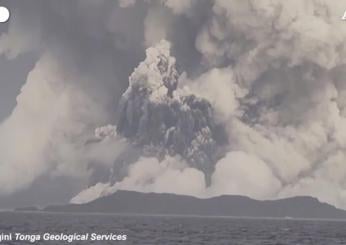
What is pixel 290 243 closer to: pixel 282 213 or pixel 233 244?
pixel 233 244

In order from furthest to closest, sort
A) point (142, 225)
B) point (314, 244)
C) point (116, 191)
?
point (142, 225)
point (116, 191)
point (314, 244)

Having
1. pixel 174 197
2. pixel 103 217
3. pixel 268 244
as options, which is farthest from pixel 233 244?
pixel 174 197

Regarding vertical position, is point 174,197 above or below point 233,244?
above

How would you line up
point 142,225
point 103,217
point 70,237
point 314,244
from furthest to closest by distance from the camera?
1. point 142,225
2. point 314,244
3. point 103,217
4. point 70,237

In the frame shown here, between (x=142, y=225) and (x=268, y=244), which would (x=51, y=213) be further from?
(x=142, y=225)

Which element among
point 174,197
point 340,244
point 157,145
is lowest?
point 340,244

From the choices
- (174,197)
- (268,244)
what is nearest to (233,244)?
(268,244)

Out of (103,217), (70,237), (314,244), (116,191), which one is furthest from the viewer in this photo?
(116,191)

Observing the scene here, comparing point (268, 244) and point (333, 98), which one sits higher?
point (333, 98)

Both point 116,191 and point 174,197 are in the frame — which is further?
point 174,197
